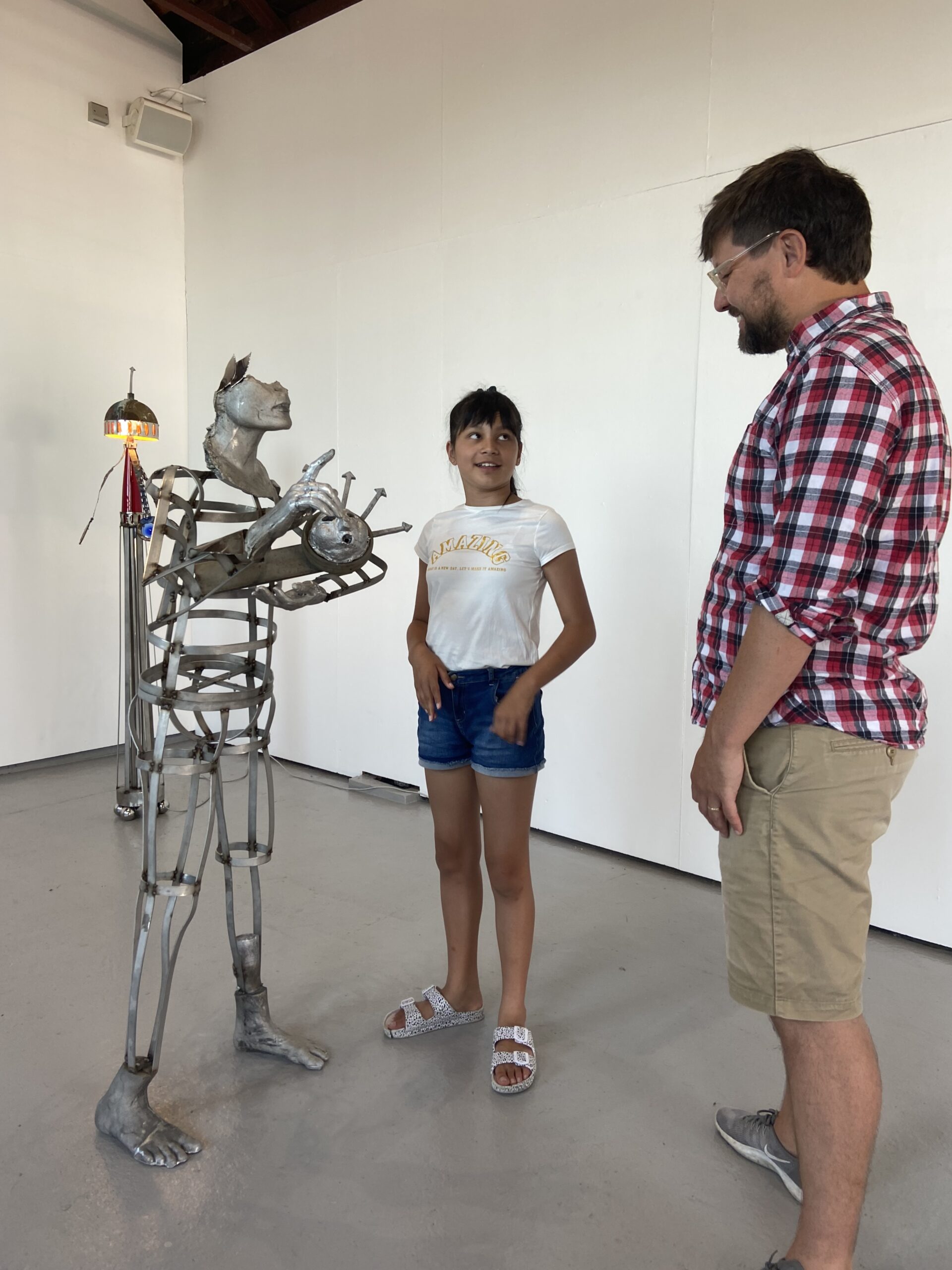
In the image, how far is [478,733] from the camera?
1.94m

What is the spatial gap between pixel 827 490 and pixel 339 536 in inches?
A: 31.4

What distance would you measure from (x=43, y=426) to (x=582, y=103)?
2.84m

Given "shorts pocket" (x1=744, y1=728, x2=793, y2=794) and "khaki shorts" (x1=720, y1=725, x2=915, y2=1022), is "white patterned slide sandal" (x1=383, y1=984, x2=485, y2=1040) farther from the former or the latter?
"shorts pocket" (x1=744, y1=728, x2=793, y2=794)

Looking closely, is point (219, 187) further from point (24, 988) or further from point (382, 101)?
point (24, 988)

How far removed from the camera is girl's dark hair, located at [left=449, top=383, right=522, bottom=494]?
197 cm

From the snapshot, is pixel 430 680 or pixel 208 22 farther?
pixel 208 22

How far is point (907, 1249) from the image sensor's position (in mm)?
1483

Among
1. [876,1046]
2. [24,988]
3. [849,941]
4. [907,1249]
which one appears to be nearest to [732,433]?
[876,1046]

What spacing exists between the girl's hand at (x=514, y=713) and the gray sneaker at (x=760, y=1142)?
0.84 m

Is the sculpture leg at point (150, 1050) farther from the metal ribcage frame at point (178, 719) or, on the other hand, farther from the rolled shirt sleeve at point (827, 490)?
the rolled shirt sleeve at point (827, 490)

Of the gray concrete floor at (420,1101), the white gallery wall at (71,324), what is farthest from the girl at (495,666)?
the white gallery wall at (71,324)

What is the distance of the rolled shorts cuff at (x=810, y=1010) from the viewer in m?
1.27

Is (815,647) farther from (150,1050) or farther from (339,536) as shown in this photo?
(150,1050)

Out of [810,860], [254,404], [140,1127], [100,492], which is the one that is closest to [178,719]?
[254,404]
